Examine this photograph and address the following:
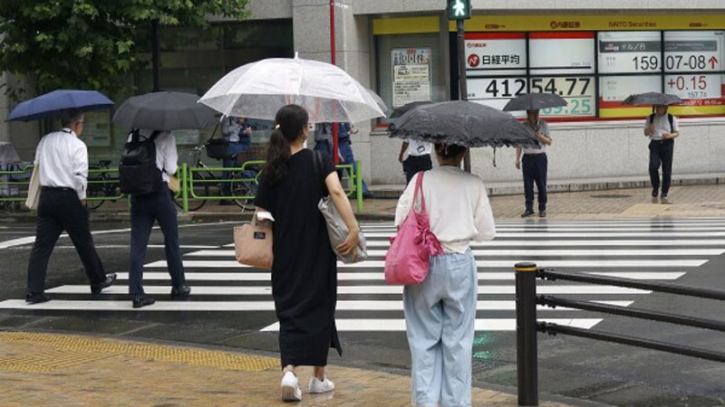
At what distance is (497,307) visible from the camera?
1155 cm

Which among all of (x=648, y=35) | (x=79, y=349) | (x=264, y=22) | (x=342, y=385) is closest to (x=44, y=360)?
(x=79, y=349)

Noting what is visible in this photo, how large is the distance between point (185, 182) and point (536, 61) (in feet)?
27.2

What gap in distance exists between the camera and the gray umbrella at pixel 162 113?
11375 mm

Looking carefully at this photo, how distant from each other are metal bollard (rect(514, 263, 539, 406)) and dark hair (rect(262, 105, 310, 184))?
1.62 metres

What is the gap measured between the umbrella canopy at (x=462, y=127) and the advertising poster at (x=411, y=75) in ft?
59.6

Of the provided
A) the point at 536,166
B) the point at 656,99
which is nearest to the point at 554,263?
the point at 536,166

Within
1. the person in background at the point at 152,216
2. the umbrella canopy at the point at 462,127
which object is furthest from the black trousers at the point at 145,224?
the umbrella canopy at the point at 462,127

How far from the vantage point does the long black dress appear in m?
7.79

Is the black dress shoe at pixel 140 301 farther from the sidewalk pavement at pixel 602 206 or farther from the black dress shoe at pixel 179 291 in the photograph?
the sidewalk pavement at pixel 602 206

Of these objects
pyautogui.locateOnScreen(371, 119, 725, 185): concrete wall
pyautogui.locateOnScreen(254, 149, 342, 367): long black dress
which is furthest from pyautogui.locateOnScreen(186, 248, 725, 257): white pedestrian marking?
pyautogui.locateOnScreen(371, 119, 725, 185): concrete wall

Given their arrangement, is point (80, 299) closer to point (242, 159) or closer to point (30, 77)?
point (242, 159)

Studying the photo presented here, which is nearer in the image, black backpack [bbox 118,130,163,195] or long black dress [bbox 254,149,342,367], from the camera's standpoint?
long black dress [bbox 254,149,342,367]

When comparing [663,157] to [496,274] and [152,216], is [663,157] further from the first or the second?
[152,216]

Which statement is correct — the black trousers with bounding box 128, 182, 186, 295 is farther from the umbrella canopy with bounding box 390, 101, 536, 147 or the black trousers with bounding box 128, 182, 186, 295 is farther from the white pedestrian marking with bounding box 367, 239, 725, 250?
→ the white pedestrian marking with bounding box 367, 239, 725, 250
